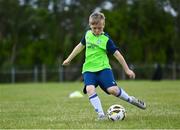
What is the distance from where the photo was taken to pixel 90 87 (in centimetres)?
970

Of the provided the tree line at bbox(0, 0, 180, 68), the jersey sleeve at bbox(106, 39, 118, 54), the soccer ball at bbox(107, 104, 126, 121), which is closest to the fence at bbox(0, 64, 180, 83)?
the tree line at bbox(0, 0, 180, 68)

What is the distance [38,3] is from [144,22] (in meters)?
13.1

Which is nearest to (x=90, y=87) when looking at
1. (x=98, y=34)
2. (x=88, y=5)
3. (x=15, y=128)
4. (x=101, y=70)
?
(x=101, y=70)

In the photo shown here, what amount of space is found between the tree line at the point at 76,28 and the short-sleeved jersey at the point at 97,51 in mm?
50834

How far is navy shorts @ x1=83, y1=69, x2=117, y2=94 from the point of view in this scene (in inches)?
383

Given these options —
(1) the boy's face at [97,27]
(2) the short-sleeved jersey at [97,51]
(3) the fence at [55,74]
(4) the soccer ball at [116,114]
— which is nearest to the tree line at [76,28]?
(3) the fence at [55,74]

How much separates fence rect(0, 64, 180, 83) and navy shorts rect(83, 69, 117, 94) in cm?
4471

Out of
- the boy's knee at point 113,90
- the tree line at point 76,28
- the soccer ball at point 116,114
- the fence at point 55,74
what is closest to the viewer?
the soccer ball at point 116,114

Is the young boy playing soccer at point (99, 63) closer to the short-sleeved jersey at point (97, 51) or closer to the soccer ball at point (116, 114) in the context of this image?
the short-sleeved jersey at point (97, 51)

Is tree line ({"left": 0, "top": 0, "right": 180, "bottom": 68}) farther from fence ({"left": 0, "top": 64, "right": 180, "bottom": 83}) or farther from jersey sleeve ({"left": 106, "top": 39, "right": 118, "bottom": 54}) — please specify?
jersey sleeve ({"left": 106, "top": 39, "right": 118, "bottom": 54})

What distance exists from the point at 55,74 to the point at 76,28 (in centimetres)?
815

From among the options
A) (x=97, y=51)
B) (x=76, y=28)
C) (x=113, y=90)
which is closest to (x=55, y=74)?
(x=76, y=28)

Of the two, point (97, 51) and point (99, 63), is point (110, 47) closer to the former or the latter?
point (97, 51)

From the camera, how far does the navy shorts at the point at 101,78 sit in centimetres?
973
